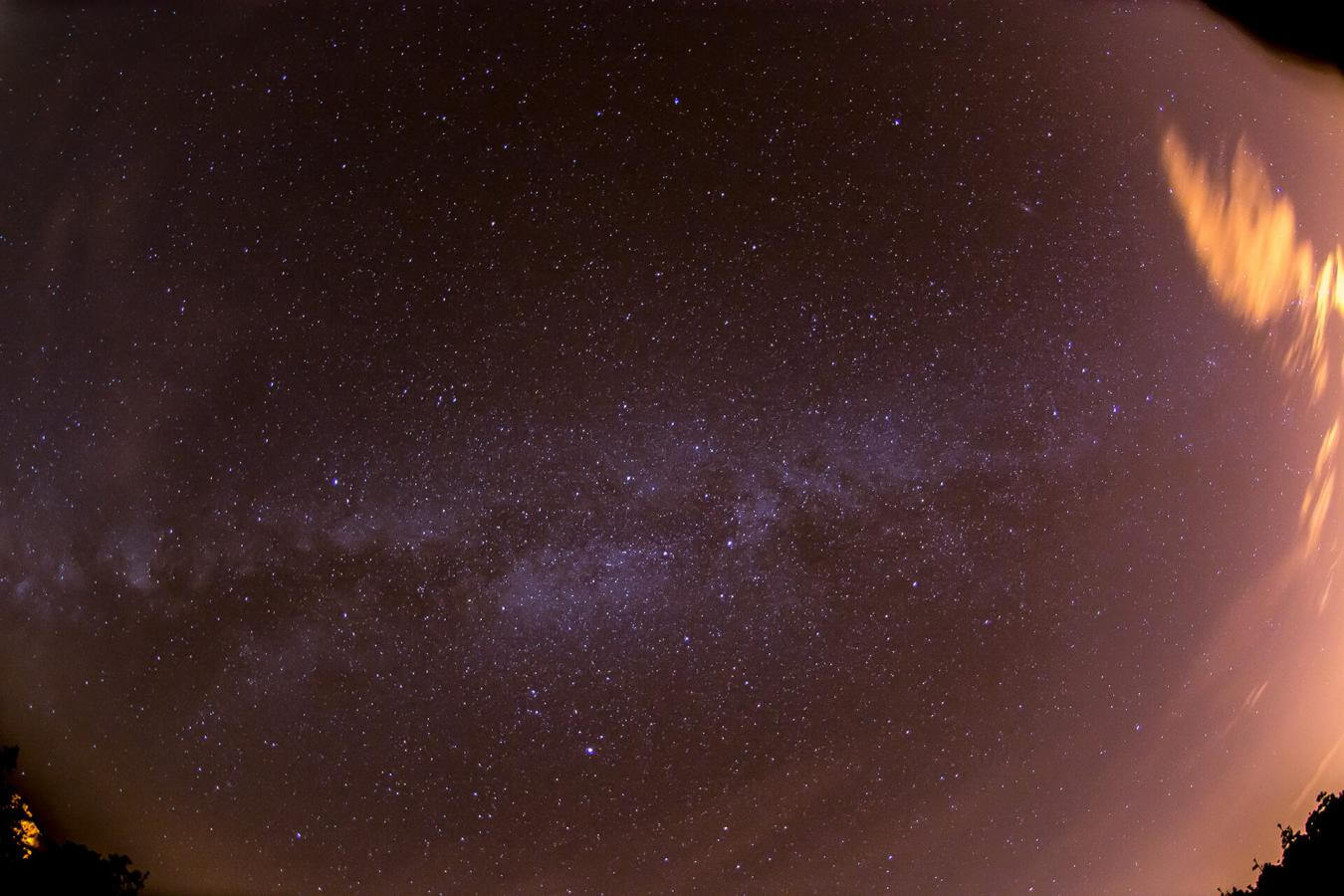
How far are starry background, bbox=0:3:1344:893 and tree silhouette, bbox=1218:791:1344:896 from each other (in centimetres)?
153

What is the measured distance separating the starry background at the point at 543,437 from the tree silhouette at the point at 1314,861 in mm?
1533

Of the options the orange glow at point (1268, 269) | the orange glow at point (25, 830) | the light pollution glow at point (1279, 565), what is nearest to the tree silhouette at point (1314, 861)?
the light pollution glow at point (1279, 565)

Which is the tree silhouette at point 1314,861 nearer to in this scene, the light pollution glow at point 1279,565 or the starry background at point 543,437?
the light pollution glow at point 1279,565

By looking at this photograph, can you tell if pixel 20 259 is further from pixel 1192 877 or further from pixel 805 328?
pixel 1192 877

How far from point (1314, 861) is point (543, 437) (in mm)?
3776

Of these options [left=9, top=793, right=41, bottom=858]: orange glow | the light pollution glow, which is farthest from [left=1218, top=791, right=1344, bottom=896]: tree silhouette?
[left=9, top=793, right=41, bottom=858]: orange glow

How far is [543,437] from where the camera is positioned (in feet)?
7.55

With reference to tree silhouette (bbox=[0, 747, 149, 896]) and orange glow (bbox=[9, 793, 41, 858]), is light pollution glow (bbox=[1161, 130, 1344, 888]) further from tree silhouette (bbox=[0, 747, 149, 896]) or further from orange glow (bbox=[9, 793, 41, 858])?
orange glow (bbox=[9, 793, 41, 858])

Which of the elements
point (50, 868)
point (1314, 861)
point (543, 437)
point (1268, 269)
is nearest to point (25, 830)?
point (50, 868)

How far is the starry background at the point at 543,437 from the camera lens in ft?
7.64

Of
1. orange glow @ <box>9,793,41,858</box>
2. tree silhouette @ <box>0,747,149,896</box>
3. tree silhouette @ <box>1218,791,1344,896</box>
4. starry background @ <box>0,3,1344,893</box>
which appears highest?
starry background @ <box>0,3,1344,893</box>

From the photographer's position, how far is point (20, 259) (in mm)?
2586

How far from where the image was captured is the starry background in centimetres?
233

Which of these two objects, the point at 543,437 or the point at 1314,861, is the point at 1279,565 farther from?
the point at 543,437
